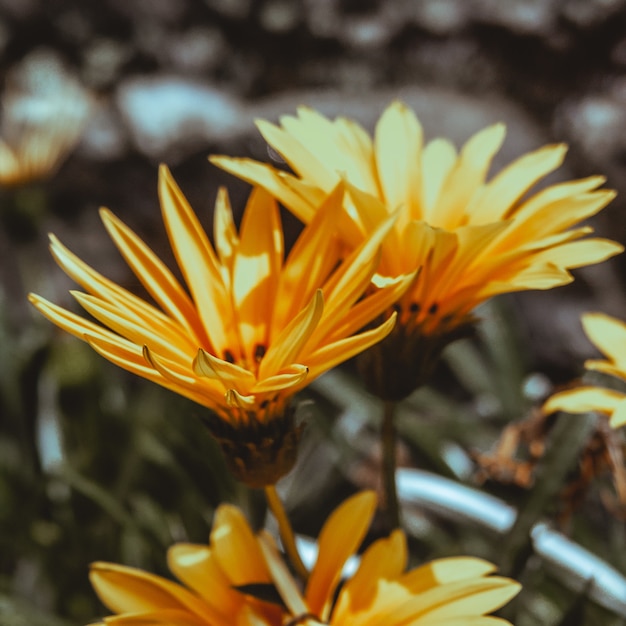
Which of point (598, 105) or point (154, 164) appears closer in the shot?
point (598, 105)

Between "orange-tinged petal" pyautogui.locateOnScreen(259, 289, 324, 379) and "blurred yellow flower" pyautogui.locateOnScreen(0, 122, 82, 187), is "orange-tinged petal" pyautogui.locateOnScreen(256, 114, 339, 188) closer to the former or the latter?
"orange-tinged petal" pyautogui.locateOnScreen(259, 289, 324, 379)

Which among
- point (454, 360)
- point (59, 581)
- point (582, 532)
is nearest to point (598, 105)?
point (454, 360)

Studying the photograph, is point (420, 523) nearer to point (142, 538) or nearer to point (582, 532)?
point (582, 532)

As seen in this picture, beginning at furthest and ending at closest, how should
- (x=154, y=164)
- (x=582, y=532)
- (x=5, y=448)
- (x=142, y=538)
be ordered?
(x=154, y=164), (x=5, y=448), (x=582, y=532), (x=142, y=538)

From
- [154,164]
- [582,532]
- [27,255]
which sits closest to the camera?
[582,532]

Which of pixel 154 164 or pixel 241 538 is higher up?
pixel 154 164

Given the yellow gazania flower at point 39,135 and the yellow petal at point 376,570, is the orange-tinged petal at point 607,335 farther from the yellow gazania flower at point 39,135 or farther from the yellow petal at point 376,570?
the yellow gazania flower at point 39,135

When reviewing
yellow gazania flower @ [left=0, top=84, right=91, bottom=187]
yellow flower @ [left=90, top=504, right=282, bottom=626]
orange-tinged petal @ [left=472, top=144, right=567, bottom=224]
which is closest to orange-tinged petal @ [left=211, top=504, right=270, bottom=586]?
yellow flower @ [left=90, top=504, right=282, bottom=626]
